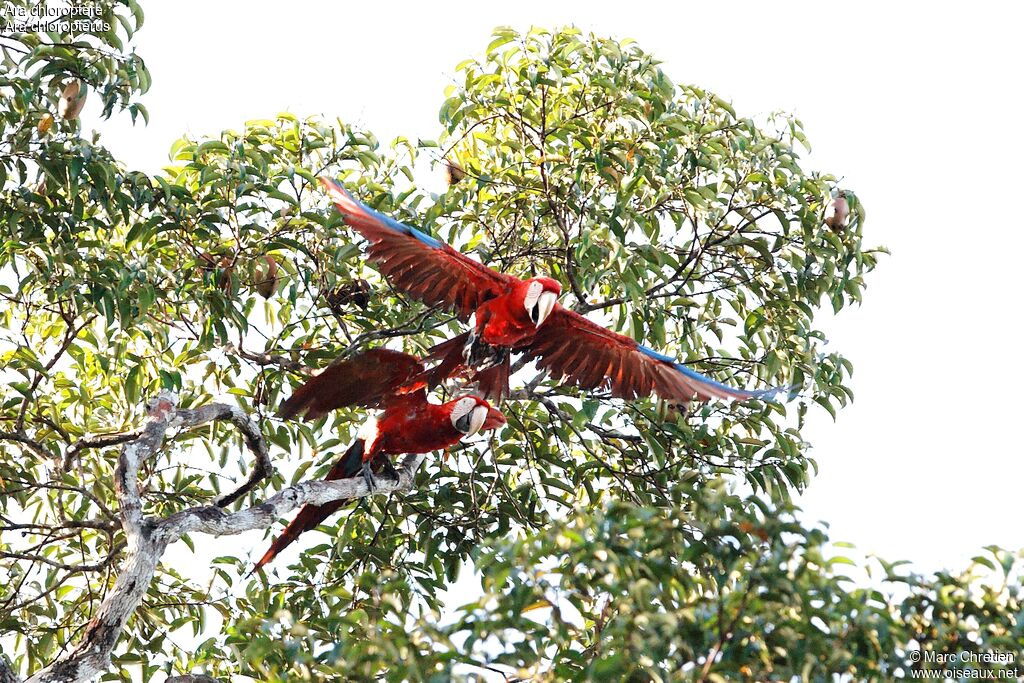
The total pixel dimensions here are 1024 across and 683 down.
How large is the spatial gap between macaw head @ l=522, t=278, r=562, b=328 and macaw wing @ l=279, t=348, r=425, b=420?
0.37 meters

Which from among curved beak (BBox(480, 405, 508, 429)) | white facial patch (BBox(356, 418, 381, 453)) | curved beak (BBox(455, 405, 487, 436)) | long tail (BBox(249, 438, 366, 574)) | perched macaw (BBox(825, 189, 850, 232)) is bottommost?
long tail (BBox(249, 438, 366, 574))

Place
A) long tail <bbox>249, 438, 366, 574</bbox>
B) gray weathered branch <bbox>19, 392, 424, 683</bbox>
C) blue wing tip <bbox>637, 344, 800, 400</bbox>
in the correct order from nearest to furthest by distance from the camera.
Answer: gray weathered branch <bbox>19, 392, 424, 683</bbox> → blue wing tip <bbox>637, 344, 800, 400</bbox> → long tail <bbox>249, 438, 366, 574</bbox>

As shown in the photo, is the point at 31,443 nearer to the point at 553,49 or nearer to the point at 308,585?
the point at 308,585

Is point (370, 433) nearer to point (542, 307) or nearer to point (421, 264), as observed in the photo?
point (421, 264)

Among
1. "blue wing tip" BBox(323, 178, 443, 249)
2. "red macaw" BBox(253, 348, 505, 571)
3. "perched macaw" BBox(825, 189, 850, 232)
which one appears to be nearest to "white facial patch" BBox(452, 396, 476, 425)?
"red macaw" BBox(253, 348, 505, 571)

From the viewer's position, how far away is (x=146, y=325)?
3734mm

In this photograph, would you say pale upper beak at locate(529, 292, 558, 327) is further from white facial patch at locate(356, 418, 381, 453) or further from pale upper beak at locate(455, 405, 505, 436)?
white facial patch at locate(356, 418, 381, 453)

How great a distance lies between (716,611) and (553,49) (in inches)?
95.7

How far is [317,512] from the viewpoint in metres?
3.59

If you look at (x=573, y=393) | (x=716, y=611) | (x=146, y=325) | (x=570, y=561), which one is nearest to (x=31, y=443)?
(x=146, y=325)

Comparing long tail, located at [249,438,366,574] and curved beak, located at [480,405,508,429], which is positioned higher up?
curved beak, located at [480,405,508,429]

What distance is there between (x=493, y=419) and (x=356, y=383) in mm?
427

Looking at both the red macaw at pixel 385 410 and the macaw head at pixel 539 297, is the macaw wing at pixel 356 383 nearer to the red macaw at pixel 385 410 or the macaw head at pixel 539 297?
the red macaw at pixel 385 410

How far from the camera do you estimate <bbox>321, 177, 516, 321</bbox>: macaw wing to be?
132 inches
